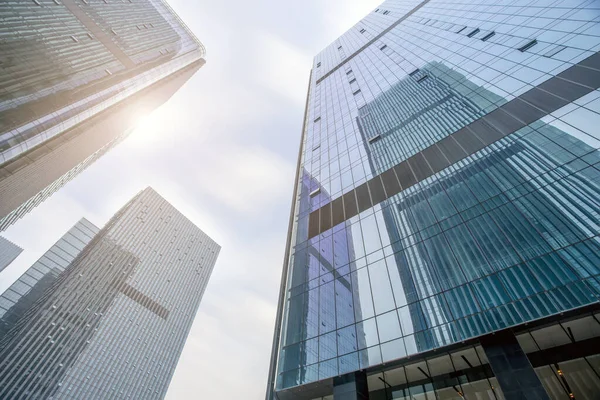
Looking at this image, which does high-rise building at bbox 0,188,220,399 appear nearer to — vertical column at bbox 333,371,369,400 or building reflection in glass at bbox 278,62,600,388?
building reflection in glass at bbox 278,62,600,388

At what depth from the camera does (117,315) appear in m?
112

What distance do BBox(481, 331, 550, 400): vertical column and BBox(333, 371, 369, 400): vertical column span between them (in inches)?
236

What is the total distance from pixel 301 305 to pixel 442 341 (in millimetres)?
9954

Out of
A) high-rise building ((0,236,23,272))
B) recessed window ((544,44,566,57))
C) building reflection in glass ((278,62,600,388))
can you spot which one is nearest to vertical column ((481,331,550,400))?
building reflection in glass ((278,62,600,388))

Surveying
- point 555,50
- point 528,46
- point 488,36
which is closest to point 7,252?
point 488,36

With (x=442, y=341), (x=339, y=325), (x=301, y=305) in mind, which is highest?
(x=301, y=305)

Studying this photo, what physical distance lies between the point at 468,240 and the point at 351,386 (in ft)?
31.0

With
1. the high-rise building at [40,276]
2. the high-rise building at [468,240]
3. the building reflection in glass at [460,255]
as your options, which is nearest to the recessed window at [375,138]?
the high-rise building at [468,240]

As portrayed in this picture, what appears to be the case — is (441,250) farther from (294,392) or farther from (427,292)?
(294,392)

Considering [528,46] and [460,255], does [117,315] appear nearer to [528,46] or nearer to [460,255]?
[460,255]

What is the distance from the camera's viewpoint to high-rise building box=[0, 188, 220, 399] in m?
92.2

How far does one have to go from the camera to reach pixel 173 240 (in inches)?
5714

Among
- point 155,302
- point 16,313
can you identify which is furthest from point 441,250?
point 16,313

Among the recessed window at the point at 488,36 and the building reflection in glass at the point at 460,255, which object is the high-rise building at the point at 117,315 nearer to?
the building reflection in glass at the point at 460,255
